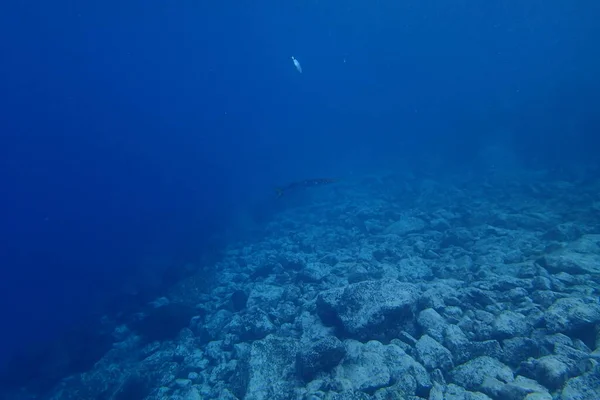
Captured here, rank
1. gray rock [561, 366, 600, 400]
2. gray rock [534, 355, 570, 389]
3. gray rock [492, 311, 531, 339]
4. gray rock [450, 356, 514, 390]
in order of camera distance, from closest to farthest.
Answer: gray rock [561, 366, 600, 400] → gray rock [534, 355, 570, 389] → gray rock [450, 356, 514, 390] → gray rock [492, 311, 531, 339]

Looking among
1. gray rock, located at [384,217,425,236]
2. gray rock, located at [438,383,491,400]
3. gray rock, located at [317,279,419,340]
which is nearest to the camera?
gray rock, located at [438,383,491,400]

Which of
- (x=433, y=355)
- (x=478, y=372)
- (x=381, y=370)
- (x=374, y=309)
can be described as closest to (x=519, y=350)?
(x=478, y=372)

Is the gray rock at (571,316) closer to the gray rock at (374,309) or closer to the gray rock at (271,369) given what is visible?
the gray rock at (374,309)

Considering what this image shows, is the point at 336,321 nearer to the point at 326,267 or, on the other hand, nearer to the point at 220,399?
the point at 220,399

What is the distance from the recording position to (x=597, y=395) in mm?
4016

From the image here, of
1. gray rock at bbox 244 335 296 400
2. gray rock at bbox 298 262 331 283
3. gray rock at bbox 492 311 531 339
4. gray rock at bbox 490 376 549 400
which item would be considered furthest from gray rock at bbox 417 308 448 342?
gray rock at bbox 298 262 331 283

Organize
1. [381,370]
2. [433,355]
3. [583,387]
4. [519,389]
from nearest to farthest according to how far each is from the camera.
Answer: [583,387] → [519,389] → [381,370] → [433,355]

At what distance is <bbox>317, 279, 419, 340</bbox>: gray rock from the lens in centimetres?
632

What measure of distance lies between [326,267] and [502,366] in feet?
21.4

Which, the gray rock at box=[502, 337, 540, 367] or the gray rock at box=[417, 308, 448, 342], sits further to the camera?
the gray rock at box=[417, 308, 448, 342]

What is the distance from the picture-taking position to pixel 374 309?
641 cm

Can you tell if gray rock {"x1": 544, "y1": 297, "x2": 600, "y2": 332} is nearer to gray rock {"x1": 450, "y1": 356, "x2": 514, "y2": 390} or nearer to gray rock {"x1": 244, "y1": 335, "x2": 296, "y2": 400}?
gray rock {"x1": 450, "y1": 356, "x2": 514, "y2": 390}

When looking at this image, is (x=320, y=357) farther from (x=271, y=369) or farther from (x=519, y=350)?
(x=519, y=350)

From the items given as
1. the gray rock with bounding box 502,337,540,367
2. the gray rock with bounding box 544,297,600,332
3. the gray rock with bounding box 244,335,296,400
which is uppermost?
the gray rock with bounding box 544,297,600,332
